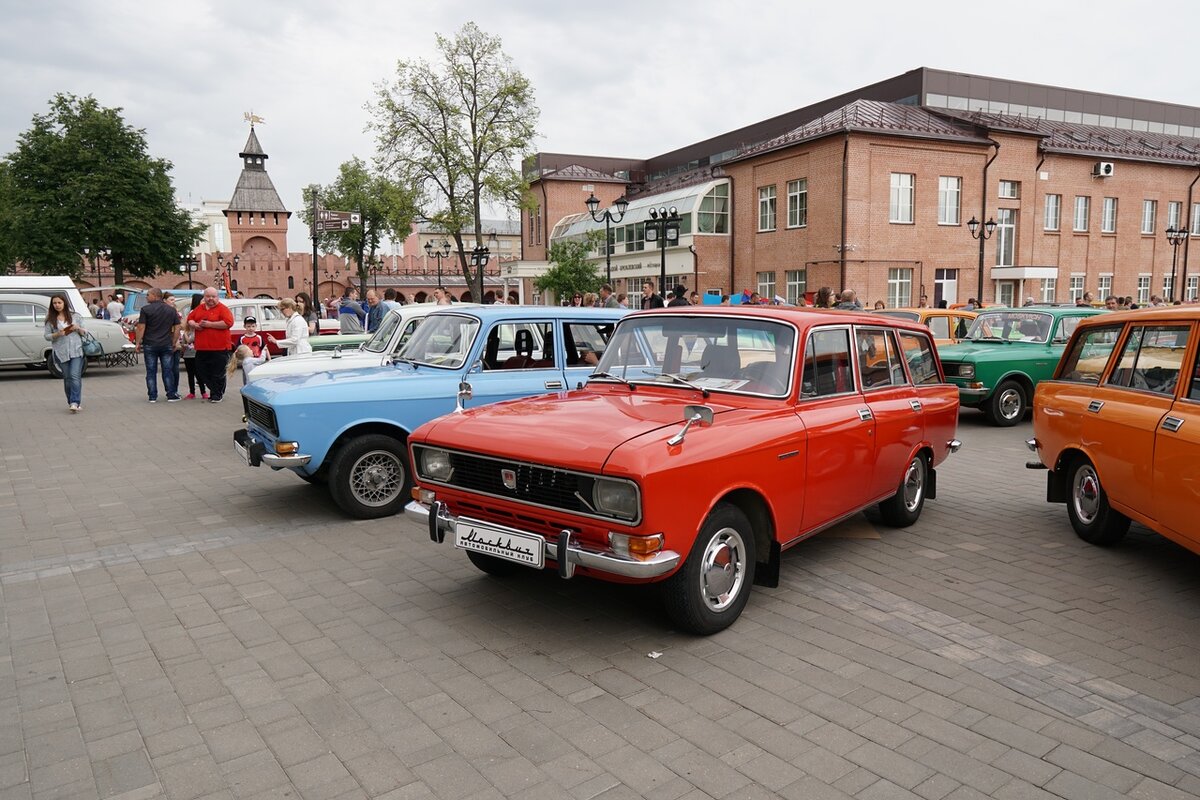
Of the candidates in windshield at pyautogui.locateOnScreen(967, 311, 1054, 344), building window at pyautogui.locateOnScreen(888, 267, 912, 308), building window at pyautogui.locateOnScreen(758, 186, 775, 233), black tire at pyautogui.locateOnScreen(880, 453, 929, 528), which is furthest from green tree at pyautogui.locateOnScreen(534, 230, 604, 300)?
black tire at pyautogui.locateOnScreen(880, 453, 929, 528)

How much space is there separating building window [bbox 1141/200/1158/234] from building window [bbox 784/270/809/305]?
20.6 metres

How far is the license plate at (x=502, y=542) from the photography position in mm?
4090

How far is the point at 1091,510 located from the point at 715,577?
360cm

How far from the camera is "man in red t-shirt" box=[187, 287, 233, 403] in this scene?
1345cm

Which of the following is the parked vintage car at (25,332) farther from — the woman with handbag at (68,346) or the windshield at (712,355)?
the windshield at (712,355)

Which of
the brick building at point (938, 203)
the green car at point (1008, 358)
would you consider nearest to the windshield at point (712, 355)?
the green car at point (1008, 358)

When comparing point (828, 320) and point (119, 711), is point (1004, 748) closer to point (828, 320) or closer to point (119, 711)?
point (828, 320)

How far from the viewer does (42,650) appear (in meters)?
4.34

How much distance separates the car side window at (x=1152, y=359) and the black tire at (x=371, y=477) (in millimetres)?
5680

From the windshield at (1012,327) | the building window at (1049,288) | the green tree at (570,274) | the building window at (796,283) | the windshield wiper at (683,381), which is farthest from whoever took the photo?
the green tree at (570,274)

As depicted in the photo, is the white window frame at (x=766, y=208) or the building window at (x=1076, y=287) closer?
the white window frame at (x=766, y=208)

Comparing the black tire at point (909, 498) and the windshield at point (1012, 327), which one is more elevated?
the windshield at point (1012, 327)

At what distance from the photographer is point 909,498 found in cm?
661

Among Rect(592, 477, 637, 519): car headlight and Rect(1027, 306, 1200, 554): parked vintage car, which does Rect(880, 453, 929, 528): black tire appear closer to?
Rect(1027, 306, 1200, 554): parked vintage car
